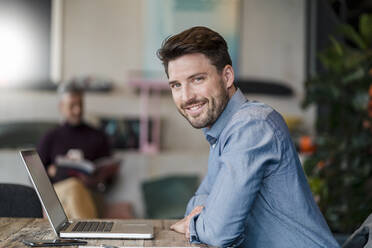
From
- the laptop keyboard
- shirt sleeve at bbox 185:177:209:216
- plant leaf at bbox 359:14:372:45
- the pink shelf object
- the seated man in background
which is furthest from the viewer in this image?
the pink shelf object

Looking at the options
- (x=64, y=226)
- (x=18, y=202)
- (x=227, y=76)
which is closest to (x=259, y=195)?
(x=227, y=76)

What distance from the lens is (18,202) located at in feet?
6.19

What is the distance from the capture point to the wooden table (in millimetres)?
1357

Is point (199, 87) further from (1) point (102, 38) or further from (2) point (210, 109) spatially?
(1) point (102, 38)

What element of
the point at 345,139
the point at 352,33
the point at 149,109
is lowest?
the point at 149,109

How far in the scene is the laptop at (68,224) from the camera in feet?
4.66

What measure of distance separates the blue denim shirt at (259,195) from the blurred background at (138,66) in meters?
2.81

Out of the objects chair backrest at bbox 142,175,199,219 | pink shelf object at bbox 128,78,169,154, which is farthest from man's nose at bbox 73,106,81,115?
pink shelf object at bbox 128,78,169,154

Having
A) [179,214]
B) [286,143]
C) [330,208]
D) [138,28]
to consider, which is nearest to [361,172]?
[330,208]

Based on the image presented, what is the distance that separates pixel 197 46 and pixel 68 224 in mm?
628

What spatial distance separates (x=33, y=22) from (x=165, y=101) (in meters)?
1.42

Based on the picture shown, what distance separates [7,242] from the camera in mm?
1354

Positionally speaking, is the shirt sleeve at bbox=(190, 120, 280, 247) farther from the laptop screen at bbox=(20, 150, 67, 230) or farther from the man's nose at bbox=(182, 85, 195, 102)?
the laptop screen at bbox=(20, 150, 67, 230)

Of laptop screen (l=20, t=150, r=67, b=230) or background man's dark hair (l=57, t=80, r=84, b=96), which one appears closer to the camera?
laptop screen (l=20, t=150, r=67, b=230)
